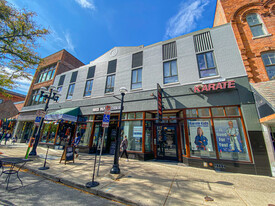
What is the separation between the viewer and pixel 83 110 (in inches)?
504

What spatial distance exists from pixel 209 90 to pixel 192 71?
2084 mm

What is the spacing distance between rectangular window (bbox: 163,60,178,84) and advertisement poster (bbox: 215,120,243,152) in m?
4.48

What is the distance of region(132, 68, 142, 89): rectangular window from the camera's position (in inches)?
422

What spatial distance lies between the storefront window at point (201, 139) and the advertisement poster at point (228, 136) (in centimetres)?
42

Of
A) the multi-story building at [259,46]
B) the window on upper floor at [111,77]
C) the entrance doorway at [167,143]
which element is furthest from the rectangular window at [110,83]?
the multi-story building at [259,46]

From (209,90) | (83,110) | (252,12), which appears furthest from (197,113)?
(83,110)

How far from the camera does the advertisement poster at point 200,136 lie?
730cm

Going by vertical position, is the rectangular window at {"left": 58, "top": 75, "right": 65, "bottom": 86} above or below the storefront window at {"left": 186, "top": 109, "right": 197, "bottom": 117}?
above

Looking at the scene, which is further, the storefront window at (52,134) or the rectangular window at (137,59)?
the storefront window at (52,134)

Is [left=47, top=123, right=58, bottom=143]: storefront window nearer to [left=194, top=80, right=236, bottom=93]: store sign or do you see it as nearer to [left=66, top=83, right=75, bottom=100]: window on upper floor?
[left=66, top=83, right=75, bottom=100]: window on upper floor

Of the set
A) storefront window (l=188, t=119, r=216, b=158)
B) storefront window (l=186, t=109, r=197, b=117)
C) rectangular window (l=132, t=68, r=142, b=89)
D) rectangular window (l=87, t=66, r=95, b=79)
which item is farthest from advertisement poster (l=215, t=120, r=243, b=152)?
rectangular window (l=87, t=66, r=95, b=79)

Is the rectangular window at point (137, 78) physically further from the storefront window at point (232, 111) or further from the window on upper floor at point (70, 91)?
the window on upper floor at point (70, 91)

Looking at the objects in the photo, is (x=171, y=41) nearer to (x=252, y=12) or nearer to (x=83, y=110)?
(x=252, y=12)

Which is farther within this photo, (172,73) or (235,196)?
(172,73)
